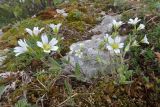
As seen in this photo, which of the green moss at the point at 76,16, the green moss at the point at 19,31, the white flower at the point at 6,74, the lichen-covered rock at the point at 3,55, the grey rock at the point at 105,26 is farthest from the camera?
the green moss at the point at 76,16

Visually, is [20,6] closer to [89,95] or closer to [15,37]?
[15,37]

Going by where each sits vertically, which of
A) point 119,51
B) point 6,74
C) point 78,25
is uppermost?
point 119,51

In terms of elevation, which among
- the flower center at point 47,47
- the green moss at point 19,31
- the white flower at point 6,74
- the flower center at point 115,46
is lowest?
the white flower at point 6,74

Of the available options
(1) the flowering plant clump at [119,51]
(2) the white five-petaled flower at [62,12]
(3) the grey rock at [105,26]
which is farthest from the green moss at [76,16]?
(1) the flowering plant clump at [119,51]

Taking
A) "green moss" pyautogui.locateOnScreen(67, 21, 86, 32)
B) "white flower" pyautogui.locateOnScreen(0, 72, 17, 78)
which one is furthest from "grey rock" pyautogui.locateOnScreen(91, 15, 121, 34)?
"white flower" pyautogui.locateOnScreen(0, 72, 17, 78)

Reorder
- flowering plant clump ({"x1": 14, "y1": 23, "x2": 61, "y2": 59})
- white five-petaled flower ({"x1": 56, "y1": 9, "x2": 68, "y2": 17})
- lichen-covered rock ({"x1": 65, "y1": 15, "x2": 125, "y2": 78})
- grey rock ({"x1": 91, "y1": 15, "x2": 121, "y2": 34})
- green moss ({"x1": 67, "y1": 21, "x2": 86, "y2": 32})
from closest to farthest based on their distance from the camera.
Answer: flowering plant clump ({"x1": 14, "y1": 23, "x2": 61, "y2": 59}) < lichen-covered rock ({"x1": 65, "y1": 15, "x2": 125, "y2": 78}) < grey rock ({"x1": 91, "y1": 15, "x2": 121, "y2": 34}) < green moss ({"x1": 67, "y1": 21, "x2": 86, "y2": 32}) < white five-petaled flower ({"x1": 56, "y1": 9, "x2": 68, "y2": 17})

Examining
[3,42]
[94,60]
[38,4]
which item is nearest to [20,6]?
[38,4]

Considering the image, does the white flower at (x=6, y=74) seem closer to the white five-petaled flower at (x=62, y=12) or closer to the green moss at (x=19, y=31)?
the green moss at (x=19, y=31)

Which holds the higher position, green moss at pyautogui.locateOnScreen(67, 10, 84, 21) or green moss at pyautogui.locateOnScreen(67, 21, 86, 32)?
green moss at pyautogui.locateOnScreen(67, 10, 84, 21)

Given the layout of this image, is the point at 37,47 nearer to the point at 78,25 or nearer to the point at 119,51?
the point at 119,51

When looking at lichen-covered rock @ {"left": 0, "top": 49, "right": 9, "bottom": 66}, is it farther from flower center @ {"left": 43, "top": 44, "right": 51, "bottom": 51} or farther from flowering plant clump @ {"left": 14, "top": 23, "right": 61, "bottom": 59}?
flower center @ {"left": 43, "top": 44, "right": 51, "bottom": 51}

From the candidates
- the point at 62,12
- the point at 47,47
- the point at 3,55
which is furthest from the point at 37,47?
the point at 62,12
